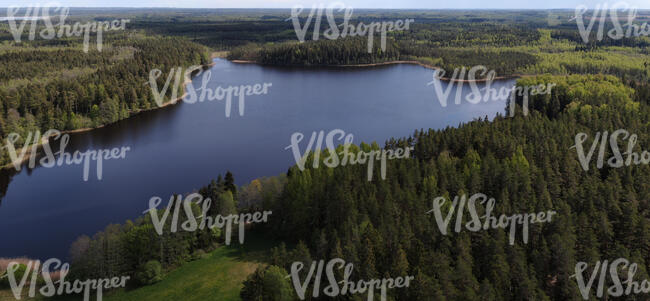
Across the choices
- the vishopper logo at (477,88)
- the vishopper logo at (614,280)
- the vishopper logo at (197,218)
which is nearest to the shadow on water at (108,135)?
the vishopper logo at (197,218)

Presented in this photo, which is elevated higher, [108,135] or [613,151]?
[613,151]

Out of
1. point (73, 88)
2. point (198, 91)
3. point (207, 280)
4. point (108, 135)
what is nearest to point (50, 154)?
point (108, 135)

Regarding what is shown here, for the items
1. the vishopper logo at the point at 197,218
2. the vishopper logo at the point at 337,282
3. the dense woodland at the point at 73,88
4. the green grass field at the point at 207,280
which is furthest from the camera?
the dense woodland at the point at 73,88

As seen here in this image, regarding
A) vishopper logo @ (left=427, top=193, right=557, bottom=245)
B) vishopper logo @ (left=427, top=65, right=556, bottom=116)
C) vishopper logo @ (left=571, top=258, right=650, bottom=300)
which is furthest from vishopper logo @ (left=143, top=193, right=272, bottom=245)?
vishopper logo @ (left=427, top=65, right=556, bottom=116)

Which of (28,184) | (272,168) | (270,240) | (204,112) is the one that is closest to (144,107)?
(204,112)

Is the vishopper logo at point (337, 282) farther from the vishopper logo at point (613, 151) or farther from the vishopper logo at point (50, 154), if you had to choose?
the vishopper logo at point (50, 154)

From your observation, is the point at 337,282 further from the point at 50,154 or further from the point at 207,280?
the point at 50,154

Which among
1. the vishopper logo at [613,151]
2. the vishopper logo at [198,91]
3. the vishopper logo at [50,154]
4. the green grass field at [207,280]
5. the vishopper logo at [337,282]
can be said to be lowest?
the green grass field at [207,280]
